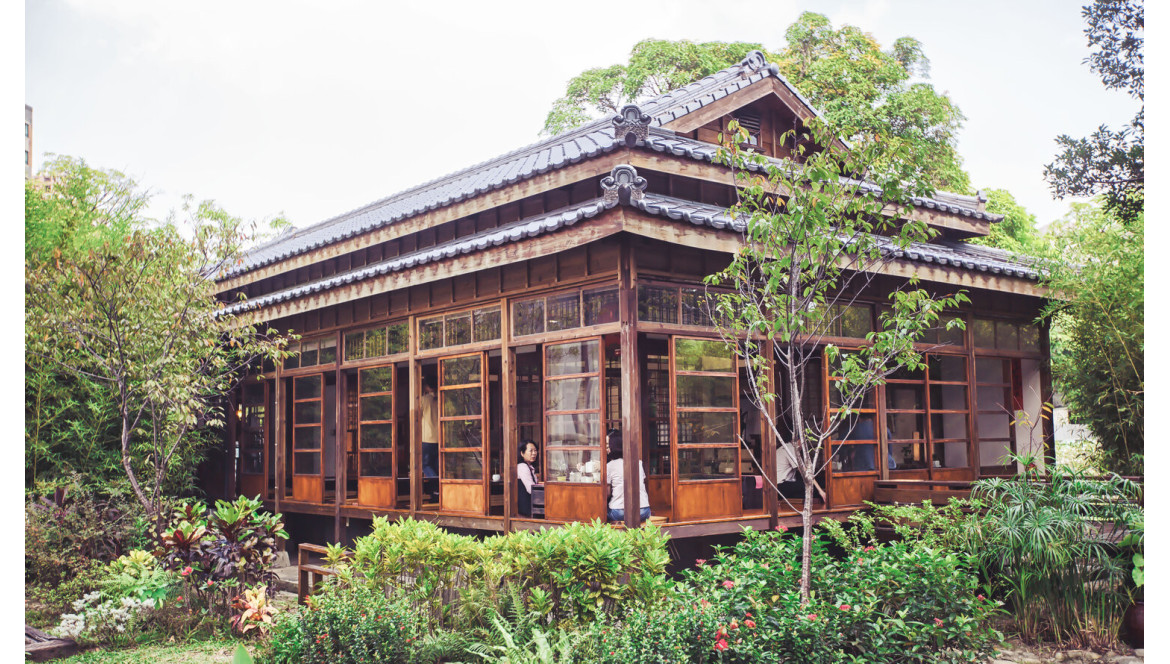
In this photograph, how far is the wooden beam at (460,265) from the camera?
7195 millimetres

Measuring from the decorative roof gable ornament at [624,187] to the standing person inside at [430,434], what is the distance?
4.25 metres

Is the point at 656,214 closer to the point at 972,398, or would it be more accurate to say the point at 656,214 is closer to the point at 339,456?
the point at 972,398

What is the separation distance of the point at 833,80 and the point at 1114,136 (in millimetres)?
11539

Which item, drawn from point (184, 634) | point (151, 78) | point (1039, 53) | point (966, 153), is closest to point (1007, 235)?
point (966, 153)

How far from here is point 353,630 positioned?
5.07 metres

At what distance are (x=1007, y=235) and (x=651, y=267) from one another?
1985 centimetres

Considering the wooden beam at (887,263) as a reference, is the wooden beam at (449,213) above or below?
above

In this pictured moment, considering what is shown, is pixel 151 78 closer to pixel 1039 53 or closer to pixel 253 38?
pixel 253 38

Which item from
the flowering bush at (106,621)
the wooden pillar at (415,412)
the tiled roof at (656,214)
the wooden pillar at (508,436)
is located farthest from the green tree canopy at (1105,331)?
the flowering bush at (106,621)

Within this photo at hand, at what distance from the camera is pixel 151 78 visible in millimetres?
17406

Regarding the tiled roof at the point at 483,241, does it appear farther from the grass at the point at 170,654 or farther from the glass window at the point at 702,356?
the grass at the point at 170,654

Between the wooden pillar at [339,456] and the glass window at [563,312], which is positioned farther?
the wooden pillar at [339,456]

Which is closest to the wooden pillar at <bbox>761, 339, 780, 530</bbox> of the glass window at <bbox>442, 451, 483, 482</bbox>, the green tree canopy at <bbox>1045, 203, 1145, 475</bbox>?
the glass window at <bbox>442, 451, 483, 482</bbox>

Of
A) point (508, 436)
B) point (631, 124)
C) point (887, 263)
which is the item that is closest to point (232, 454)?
point (508, 436)
